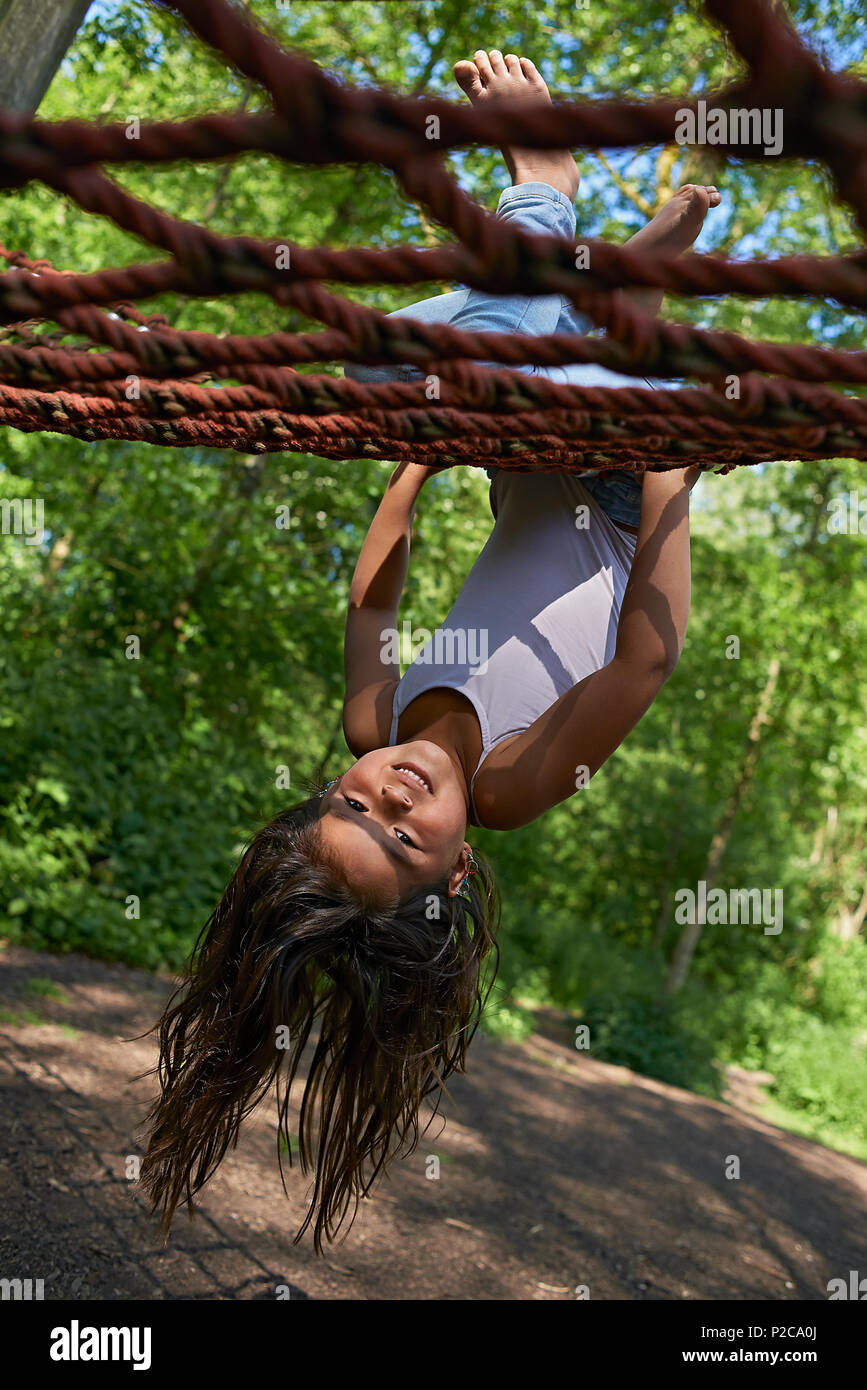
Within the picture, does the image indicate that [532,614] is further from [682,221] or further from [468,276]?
[468,276]

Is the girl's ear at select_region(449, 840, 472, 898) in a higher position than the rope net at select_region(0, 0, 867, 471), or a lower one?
lower

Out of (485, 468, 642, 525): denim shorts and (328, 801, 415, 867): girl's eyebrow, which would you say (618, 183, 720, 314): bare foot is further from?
(328, 801, 415, 867): girl's eyebrow

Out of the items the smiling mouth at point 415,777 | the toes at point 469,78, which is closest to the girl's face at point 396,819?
the smiling mouth at point 415,777

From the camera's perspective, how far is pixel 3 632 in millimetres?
6582

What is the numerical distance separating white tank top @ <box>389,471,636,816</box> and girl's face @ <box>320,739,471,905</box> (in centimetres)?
14

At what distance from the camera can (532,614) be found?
212 centimetres

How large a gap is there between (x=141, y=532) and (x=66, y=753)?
1658 millimetres

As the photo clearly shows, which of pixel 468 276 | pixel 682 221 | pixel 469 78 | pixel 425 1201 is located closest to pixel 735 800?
pixel 425 1201

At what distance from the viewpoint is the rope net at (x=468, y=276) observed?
562 millimetres

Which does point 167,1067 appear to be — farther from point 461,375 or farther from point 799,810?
point 799,810

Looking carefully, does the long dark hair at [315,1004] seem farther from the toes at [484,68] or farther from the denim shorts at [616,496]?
the toes at [484,68]

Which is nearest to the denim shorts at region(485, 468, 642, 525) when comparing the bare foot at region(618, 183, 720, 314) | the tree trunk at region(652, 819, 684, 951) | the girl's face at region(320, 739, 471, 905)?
the bare foot at region(618, 183, 720, 314)

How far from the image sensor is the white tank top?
2076 mm
